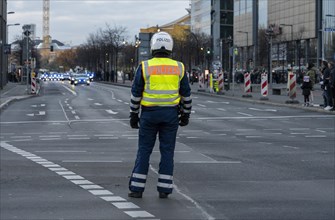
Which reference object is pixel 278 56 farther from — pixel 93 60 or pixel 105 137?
pixel 105 137

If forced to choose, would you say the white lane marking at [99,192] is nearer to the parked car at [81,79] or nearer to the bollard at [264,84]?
the bollard at [264,84]

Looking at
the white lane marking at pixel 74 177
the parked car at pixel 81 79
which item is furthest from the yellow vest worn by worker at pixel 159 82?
the parked car at pixel 81 79

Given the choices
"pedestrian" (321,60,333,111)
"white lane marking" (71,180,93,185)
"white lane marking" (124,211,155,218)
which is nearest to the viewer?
"white lane marking" (124,211,155,218)

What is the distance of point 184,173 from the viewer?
1225 centimetres

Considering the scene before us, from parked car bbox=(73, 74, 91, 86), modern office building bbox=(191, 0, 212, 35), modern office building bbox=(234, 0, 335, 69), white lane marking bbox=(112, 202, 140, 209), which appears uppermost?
modern office building bbox=(191, 0, 212, 35)

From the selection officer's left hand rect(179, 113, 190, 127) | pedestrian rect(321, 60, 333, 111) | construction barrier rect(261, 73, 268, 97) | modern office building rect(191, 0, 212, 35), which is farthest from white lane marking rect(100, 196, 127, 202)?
modern office building rect(191, 0, 212, 35)

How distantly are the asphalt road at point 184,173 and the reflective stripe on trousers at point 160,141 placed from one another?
240mm

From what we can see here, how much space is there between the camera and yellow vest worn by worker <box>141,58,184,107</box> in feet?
28.8

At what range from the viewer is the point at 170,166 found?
901cm

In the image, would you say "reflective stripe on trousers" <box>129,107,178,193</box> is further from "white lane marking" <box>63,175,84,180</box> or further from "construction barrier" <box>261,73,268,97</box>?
"construction barrier" <box>261,73,268,97</box>

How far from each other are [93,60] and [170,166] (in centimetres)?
13849

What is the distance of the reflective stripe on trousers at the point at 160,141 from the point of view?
8828mm

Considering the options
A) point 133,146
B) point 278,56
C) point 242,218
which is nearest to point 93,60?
point 278,56

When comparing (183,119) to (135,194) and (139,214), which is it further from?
(139,214)
